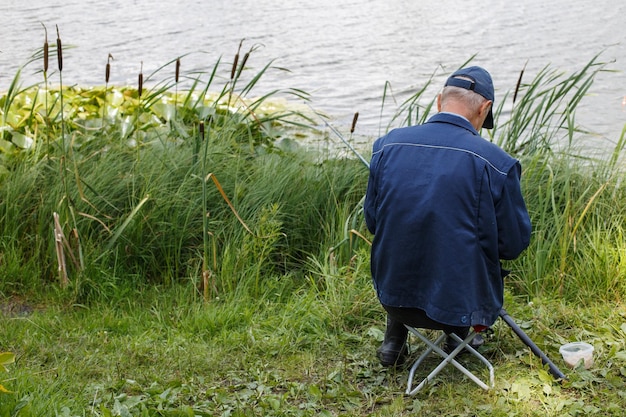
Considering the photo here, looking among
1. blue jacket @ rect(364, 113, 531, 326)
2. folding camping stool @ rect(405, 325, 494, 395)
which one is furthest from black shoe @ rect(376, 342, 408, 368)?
blue jacket @ rect(364, 113, 531, 326)

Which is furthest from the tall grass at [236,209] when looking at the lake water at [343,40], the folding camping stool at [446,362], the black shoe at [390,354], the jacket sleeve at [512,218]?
the lake water at [343,40]

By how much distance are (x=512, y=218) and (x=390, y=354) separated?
0.86 m

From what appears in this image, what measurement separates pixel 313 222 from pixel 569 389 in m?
2.05

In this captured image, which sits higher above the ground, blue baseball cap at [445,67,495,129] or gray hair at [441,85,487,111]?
blue baseball cap at [445,67,495,129]

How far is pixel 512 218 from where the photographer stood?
10.2 feet

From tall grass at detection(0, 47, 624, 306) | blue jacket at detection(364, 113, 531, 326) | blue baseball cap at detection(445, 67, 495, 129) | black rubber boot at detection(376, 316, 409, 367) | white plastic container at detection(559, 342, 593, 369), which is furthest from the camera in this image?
tall grass at detection(0, 47, 624, 306)

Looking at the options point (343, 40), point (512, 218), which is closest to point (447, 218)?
point (512, 218)

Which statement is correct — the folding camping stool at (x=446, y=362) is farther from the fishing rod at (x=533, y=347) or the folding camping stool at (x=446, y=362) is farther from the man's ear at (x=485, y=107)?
the man's ear at (x=485, y=107)

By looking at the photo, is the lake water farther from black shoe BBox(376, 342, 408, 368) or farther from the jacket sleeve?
the jacket sleeve

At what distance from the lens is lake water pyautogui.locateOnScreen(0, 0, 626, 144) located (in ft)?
30.6

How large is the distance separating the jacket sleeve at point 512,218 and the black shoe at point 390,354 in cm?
69

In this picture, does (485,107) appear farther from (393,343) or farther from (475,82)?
(393,343)

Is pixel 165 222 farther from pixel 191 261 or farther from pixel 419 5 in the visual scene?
pixel 419 5

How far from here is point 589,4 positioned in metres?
13.2
